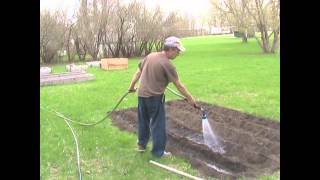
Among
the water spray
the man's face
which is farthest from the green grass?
the man's face

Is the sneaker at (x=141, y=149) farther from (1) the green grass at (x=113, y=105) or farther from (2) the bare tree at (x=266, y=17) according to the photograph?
(2) the bare tree at (x=266, y=17)

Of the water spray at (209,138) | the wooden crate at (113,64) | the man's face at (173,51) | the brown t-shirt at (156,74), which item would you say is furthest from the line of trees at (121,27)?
the man's face at (173,51)

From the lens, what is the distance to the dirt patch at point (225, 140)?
5.45 meters

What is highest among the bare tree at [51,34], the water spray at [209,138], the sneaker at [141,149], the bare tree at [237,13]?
the bare tree at [237,13]

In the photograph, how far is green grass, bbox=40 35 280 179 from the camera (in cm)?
562

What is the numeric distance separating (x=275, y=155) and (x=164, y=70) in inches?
69.6

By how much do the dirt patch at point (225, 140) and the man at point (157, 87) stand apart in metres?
0.47

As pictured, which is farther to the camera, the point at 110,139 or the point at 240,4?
the point at 240,4

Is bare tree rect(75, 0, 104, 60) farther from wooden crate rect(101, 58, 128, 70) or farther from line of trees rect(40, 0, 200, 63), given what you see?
wooden crate rect(101, 58, 128, 70)

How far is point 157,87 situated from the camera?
18.8 feet

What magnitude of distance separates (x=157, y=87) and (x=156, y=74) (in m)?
0.18
